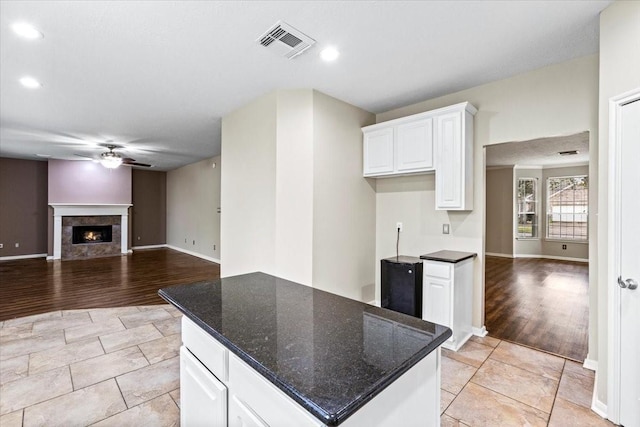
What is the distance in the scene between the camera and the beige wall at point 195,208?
7.97m

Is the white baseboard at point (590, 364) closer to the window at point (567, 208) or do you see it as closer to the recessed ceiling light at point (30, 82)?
the recessed ceiling light at point (30, 82)

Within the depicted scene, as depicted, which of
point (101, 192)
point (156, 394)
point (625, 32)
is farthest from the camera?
point (101, 192)

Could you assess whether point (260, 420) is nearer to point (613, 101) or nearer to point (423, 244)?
point (613, 101)

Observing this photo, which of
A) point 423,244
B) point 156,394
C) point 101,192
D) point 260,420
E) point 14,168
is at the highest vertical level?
point 14,168

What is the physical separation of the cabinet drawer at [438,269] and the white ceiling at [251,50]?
1911 mm

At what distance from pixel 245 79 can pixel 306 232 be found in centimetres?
175

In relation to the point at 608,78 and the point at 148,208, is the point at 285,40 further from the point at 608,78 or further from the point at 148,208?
the point at 148,208

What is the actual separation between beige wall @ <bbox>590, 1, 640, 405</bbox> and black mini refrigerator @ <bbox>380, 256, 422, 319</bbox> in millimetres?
1513

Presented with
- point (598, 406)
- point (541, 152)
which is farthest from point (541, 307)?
point (541, 152)

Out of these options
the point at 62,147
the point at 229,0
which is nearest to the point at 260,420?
the point at 229,0

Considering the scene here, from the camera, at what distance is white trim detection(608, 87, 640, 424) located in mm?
1944

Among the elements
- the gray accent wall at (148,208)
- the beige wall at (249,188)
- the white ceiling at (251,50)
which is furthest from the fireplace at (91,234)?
the beige wall at (249,188)

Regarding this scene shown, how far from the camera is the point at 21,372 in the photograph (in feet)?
8.54

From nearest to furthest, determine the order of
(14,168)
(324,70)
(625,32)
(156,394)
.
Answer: (625,32) < (156,394) < (324,70) < (14,168)
